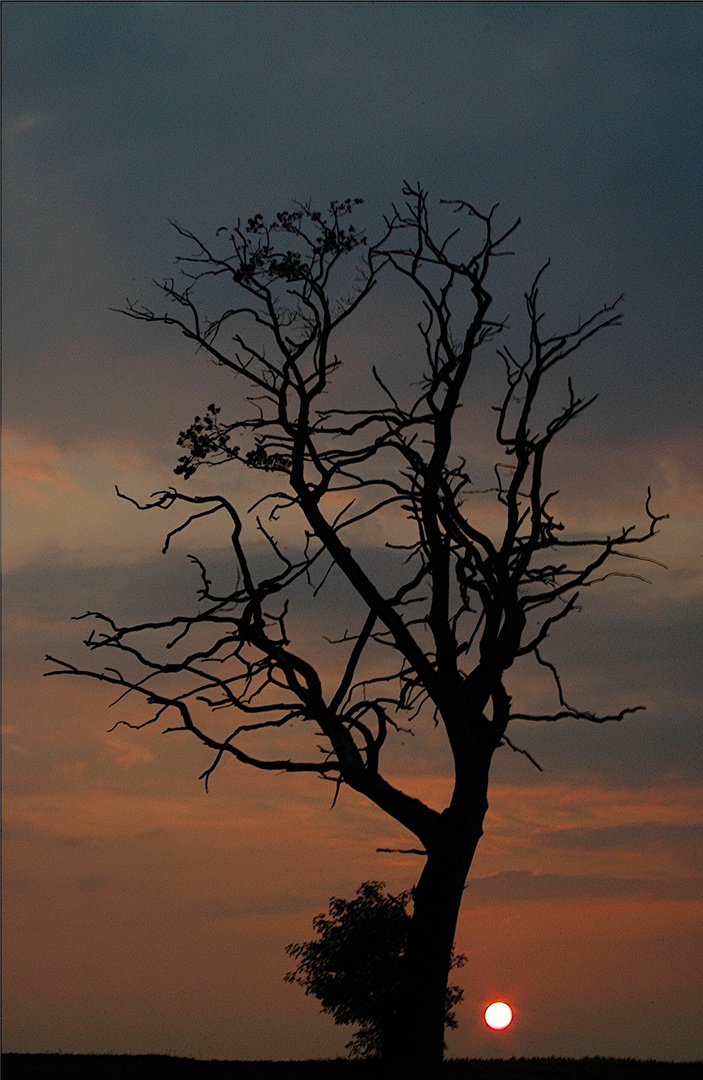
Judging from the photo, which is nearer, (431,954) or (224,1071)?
(431,954)

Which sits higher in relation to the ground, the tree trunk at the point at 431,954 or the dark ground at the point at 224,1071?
the tree trunk at the point at 431,954

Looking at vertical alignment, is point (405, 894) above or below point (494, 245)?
below

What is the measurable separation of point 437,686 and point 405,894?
6.18 meters

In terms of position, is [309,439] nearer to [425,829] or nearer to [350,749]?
[350,749]

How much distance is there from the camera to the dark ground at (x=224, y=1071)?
60.0 feet

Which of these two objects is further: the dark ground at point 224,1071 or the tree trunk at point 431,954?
the dark ground at point 224,1071

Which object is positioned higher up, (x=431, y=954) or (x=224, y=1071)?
(x=431, y=954)

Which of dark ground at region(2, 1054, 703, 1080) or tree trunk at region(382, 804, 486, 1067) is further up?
tree trunk at region(382, 804, 486, 1067)

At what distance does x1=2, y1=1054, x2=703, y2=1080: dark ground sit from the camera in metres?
18.3

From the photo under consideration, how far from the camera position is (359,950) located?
21.7 m

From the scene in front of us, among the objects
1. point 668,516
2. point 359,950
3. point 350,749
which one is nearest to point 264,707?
point 350,749

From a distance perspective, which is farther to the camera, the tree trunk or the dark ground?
the dark ground

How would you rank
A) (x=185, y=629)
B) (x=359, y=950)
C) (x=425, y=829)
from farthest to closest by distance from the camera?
(x=359, y=950), (x=185, y=629), (x=425, y=829)

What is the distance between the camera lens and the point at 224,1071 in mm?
19016
